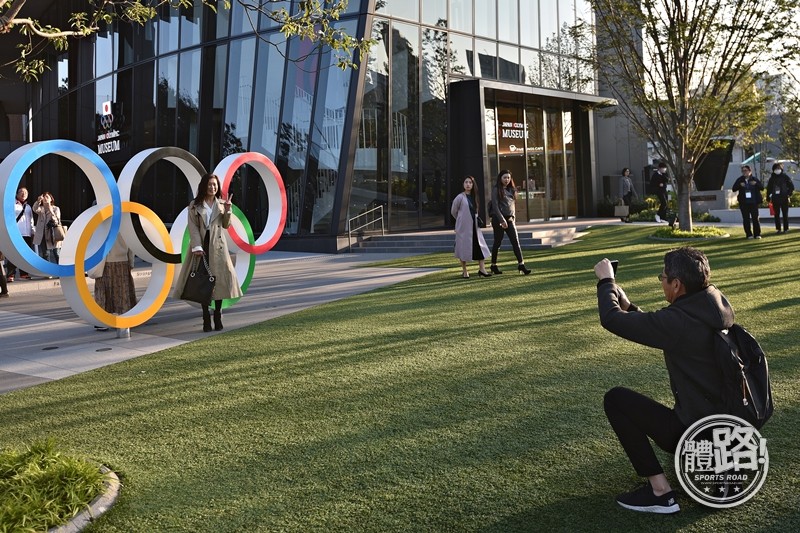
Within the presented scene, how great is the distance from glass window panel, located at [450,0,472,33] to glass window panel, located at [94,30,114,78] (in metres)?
13.8

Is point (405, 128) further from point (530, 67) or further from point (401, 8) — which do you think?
point (530, 67)

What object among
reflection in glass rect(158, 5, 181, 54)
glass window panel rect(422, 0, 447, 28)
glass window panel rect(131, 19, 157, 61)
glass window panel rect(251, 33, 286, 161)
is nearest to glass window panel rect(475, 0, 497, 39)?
glass window panel rect(422, 0, 447, 28)

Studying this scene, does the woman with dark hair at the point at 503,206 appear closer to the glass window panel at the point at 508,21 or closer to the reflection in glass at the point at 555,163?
the glass window panel at the point at 508,21

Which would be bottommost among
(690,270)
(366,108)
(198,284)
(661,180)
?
(198,284)

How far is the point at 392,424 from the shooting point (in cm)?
491

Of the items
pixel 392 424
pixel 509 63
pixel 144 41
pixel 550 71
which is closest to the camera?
pixel 392 424

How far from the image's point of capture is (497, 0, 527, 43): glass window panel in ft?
83.2

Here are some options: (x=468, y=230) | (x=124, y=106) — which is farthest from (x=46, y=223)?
(x=124, y=106)

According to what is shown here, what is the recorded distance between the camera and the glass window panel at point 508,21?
25.4 m

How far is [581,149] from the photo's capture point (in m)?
29.3

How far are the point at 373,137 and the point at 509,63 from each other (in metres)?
6.97

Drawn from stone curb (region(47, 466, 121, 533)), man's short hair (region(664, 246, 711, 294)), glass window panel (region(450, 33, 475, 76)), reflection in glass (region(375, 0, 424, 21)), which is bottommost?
stone curb (region(47, 466, 121, 533))

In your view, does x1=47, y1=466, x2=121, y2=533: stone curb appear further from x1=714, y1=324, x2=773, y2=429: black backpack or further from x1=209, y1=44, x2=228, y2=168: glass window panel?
x1=209, y1=44, x2=228, y2=168: glass window panel

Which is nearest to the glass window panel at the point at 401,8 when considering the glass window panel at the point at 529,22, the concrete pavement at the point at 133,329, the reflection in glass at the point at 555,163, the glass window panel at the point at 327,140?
the glass window panel at the point at 327,140
